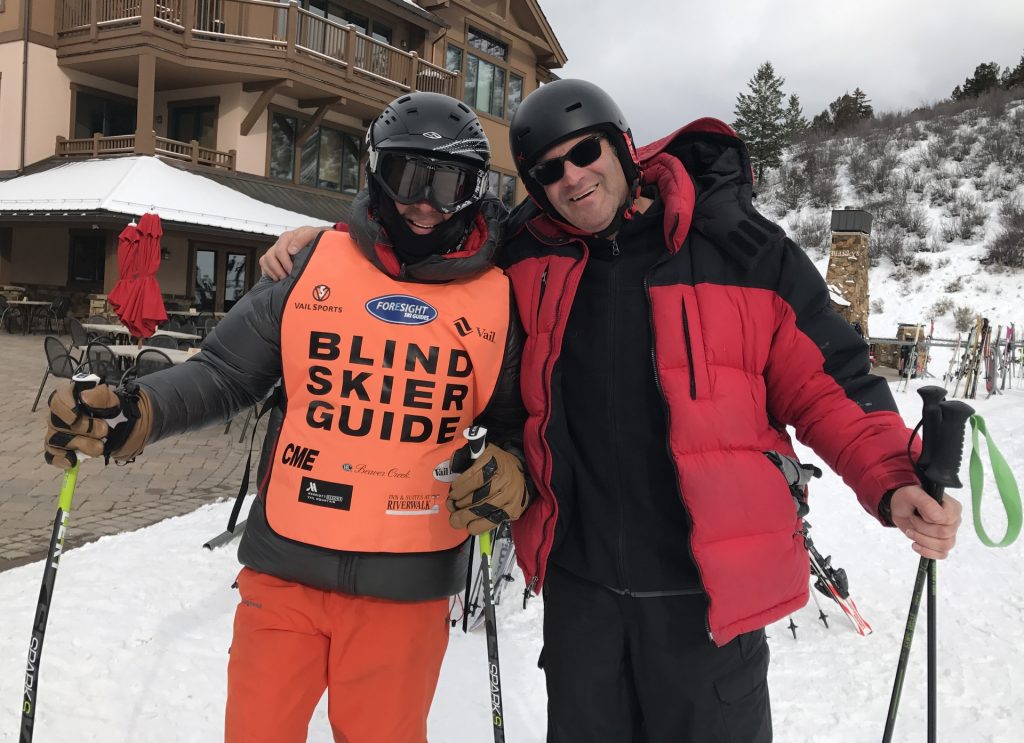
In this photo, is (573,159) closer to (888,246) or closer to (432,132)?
(432,132)

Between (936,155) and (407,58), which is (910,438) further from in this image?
(936,155)

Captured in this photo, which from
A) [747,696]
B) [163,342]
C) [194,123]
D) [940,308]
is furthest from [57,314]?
[940,308]

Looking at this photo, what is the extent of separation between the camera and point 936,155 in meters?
38.7

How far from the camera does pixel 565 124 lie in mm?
1992

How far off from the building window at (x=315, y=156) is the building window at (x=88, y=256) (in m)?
4.51

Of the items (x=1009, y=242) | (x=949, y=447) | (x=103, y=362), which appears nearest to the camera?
(x=949, y=447)

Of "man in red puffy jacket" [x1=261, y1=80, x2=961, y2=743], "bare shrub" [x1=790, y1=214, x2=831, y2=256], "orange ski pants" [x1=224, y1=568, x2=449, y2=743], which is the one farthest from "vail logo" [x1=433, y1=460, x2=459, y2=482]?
"bare shrub" [x1=790, y1=214, x2=831, y2=256]

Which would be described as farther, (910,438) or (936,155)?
(936,155)

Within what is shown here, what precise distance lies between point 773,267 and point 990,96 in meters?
51.4

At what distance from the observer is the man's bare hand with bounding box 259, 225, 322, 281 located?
2070 millimetres

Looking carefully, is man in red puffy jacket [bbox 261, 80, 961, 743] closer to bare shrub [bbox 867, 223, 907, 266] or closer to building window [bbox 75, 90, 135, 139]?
building window [bbox 75, 90, 135, 139]

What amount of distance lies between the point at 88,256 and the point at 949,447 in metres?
20.4

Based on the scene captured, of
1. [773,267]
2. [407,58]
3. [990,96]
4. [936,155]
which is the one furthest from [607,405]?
[990,96]

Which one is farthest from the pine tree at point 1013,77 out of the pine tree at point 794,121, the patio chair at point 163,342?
the patio chair at point 163,342
